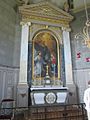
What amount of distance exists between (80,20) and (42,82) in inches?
196

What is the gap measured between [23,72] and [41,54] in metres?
1.57

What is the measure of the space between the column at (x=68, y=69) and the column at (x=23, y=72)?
96.2 inches

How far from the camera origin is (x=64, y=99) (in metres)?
8.07

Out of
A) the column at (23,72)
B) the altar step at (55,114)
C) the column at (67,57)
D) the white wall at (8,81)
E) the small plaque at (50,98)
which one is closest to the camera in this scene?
Result: the altar step at (55,114)

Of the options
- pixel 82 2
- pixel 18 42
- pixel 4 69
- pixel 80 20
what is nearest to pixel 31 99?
pixel 4 69

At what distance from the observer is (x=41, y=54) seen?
932cm

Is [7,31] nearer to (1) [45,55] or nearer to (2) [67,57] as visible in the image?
(1) [45,55]

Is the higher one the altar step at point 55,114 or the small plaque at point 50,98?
the small plaque at point 50,98

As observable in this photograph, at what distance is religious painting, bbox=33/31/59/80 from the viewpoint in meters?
9.01

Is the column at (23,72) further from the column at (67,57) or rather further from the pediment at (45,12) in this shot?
the column at (67,57)

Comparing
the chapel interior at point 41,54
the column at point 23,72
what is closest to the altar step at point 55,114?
the chapel interior at point 41,54

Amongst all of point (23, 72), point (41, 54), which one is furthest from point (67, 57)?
point (23, 72)

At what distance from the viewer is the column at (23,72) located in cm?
815

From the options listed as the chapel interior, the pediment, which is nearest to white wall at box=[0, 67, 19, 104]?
the chapel interior
